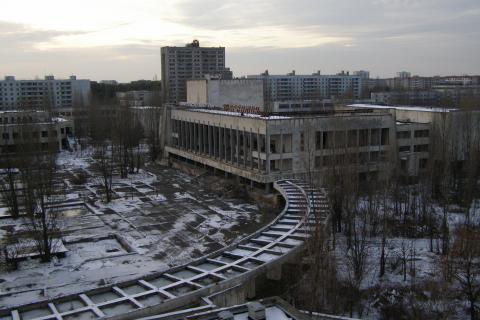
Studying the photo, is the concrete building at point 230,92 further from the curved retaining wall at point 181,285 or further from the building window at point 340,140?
the curved retaining wall at point 181,285

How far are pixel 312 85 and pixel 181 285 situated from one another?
128m

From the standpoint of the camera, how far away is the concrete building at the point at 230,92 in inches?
2254

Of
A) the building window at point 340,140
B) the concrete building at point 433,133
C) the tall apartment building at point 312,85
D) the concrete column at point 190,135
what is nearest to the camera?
the building window at point 340,140

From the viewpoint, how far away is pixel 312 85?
466 ft

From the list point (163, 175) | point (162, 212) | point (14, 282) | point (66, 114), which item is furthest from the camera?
point (66, 114)

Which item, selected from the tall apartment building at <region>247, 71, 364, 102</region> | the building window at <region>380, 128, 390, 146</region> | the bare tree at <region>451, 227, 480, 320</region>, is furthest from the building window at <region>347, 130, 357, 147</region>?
the tall apartment building at <region>247, 71, 364, 102</region>

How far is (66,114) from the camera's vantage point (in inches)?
3866

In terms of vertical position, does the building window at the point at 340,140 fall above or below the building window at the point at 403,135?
above

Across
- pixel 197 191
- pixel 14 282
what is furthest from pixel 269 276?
pixel 197 191

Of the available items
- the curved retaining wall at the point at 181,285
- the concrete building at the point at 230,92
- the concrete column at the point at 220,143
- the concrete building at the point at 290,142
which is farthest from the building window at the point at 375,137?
the curved retaining wall at the point at 181,285

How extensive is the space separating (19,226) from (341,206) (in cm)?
2040

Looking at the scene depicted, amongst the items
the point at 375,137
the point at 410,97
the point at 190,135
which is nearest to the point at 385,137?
the point at 375,137

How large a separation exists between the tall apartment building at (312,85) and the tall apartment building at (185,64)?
89.4ft

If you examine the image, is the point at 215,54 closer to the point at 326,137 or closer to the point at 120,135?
the point at 120,135
